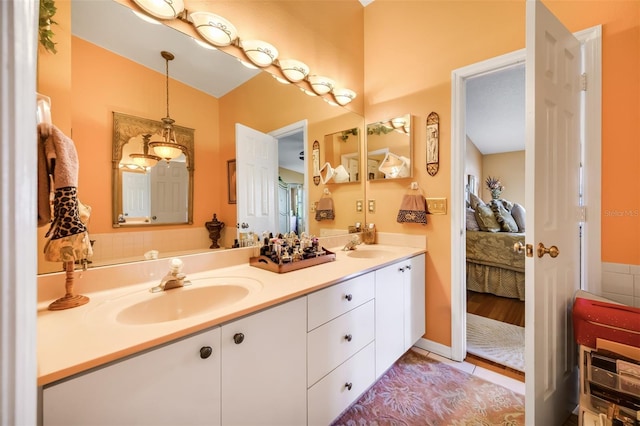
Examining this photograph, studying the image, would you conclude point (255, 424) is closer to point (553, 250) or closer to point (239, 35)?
point (553, 250)

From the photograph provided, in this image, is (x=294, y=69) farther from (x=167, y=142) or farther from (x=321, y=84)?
(x=167, y=142)

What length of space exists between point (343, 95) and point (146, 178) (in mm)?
1646

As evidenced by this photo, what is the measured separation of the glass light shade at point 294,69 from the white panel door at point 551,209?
126cm

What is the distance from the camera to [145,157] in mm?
1160

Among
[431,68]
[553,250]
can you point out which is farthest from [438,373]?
[431,68]

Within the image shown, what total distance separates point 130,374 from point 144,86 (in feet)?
3.73

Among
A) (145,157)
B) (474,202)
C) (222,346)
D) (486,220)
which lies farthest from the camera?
(474,202)

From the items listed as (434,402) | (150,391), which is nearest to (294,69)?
(150,391)

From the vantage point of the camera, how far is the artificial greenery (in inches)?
35.0

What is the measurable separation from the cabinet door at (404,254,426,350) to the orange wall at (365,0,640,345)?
3.6 inches

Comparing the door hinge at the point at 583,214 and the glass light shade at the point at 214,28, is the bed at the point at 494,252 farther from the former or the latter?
the glass light shade at the point at 214,28

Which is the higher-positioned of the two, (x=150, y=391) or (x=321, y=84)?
(x=321, y=84)

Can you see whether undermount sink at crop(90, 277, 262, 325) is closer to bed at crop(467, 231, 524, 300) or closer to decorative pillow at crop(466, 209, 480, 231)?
bed at crop(467, 231, 524, 300)

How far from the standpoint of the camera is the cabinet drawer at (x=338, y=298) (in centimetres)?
112
